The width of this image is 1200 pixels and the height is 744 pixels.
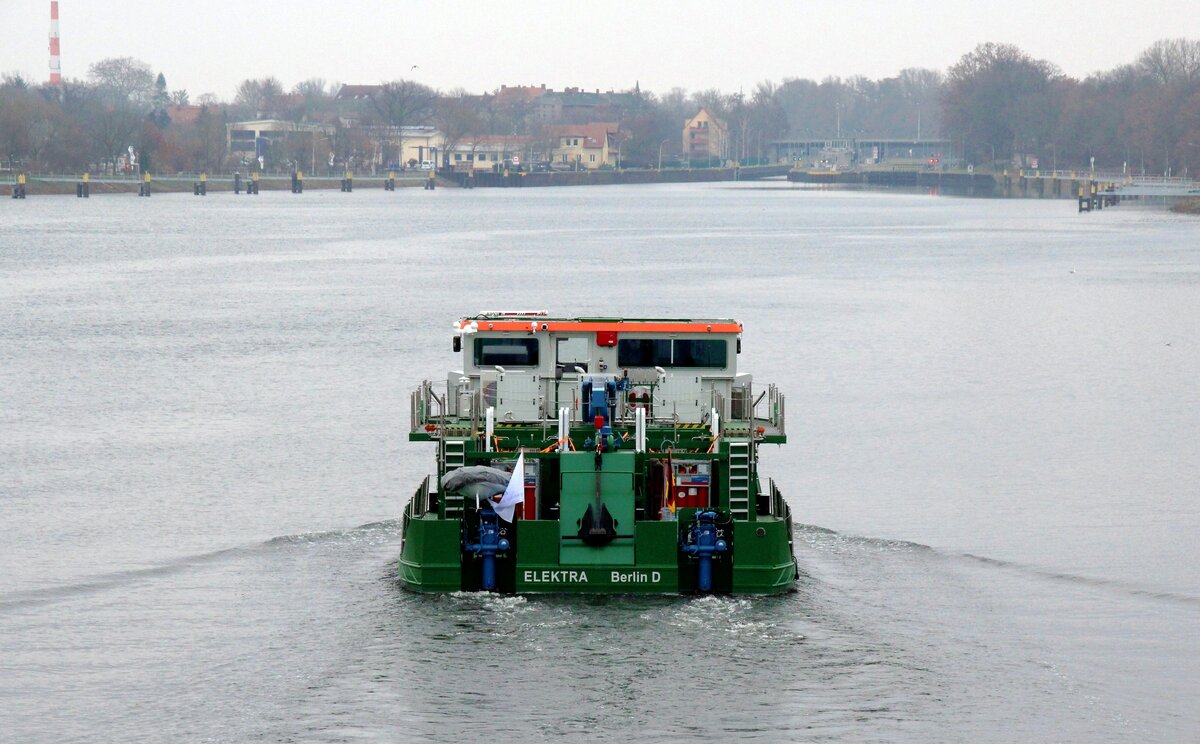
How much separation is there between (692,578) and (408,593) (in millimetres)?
5277

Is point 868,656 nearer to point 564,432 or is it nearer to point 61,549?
point 564,432

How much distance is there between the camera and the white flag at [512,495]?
1212 inches

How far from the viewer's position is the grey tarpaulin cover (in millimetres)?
31328

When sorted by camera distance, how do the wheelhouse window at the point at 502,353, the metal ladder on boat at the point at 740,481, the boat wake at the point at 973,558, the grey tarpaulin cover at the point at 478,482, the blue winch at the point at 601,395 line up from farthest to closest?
1. the wheelhouse window at the point at 502,353
2. the boat wake at the point at 973,558
3. the blue winch at the point at 601,395
4. the metal ladder on boat at the point at 740,481
5. the grey tarpaulin cover at the point at 478,482

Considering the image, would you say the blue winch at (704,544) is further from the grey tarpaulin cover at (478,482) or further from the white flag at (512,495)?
the grey tarpaulin cover at (478,482)

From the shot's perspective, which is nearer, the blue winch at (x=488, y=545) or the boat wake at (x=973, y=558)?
the blue winch at (x=488, y=545)

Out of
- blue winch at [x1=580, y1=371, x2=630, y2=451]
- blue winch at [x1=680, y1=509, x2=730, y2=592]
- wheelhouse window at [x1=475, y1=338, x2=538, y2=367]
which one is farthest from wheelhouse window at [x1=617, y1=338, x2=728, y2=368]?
blue winch at [x1=680, y1=509, x2=730, y2=592]

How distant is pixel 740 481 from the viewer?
32.2m

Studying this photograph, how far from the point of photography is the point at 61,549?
3716 cm

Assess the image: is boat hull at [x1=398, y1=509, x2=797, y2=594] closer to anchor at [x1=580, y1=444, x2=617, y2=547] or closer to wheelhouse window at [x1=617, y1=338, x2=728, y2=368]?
anchor at [x1=580, y1=444, x2=617, y2=547]

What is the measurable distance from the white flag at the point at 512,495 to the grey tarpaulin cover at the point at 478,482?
1.51 ft

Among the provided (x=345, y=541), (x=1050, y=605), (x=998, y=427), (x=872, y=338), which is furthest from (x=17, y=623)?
(x=872, y=338)

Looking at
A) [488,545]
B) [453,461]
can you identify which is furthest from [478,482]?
[453,461]

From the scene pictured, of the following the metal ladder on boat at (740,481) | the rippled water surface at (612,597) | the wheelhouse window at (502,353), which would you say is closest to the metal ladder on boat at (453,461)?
the rippled water surface at (612,597)
